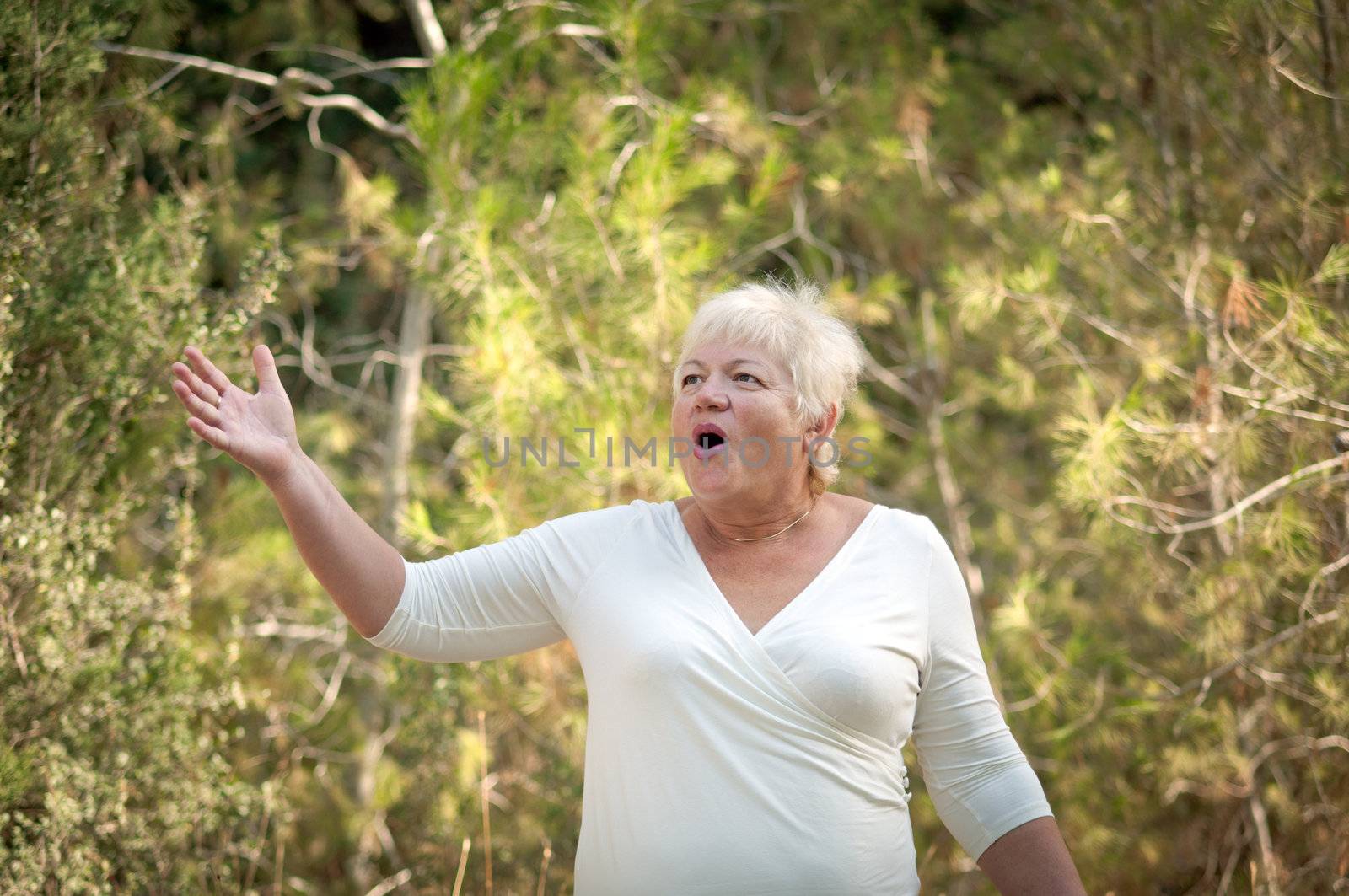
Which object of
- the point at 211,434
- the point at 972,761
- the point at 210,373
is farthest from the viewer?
the point at 972,761

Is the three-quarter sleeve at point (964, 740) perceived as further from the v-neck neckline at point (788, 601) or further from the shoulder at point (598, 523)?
the shoulder at point (598, 523)

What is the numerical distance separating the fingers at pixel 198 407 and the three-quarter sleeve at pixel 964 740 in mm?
1114

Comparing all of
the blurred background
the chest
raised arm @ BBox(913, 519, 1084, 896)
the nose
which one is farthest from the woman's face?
the blurred background

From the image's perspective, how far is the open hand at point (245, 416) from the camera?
5.06 feet

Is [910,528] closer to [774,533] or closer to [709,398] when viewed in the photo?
[774,533]

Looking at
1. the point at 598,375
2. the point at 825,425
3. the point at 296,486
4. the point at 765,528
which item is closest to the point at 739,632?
the point at 765,528

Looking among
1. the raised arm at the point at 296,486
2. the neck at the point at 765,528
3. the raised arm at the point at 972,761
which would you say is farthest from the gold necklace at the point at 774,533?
the raised arm at the point at 296,486

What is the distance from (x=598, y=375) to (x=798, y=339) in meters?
1.55

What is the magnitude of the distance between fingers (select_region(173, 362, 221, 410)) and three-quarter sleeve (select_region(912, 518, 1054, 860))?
3.71ft

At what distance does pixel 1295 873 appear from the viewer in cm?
296

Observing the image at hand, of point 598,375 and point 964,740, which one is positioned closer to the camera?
point 964,740

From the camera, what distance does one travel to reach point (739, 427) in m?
1.78

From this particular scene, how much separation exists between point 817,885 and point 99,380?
6.01 feet

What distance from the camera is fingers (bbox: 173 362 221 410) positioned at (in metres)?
1.57
